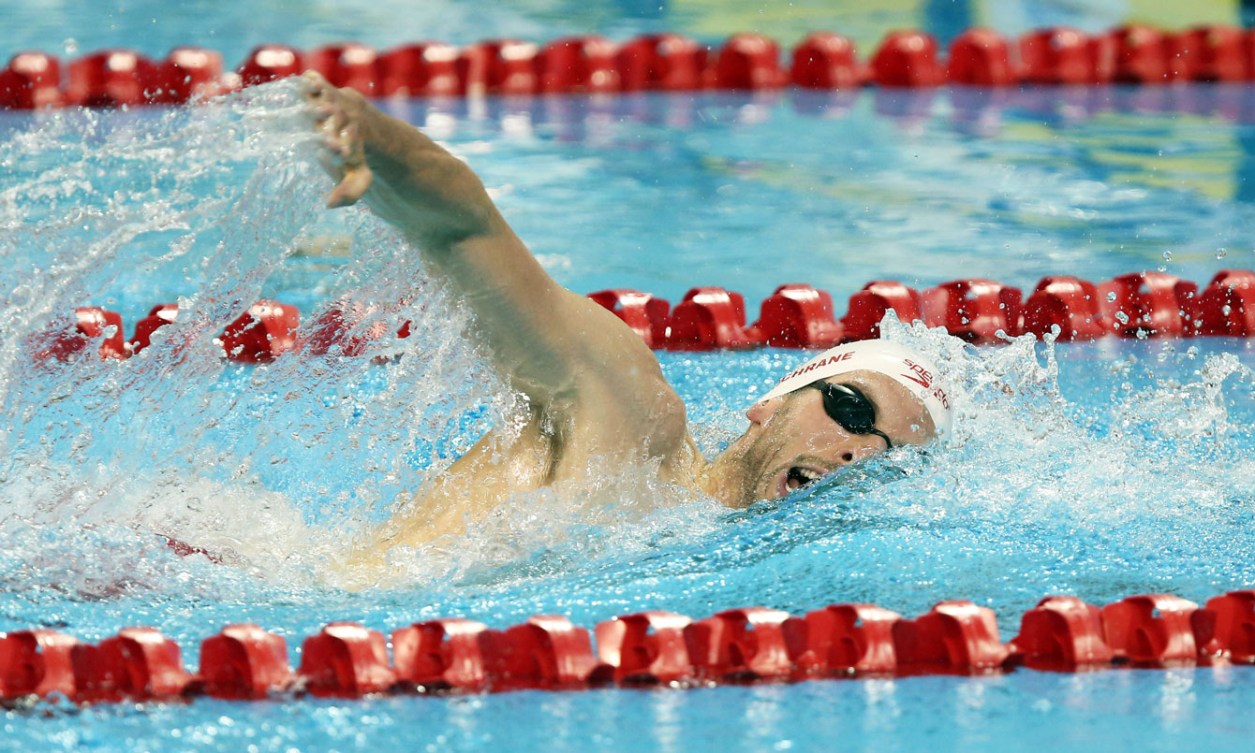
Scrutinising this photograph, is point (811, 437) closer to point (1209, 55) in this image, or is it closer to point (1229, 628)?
point (1229, 628)

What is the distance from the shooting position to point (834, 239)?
551 cm

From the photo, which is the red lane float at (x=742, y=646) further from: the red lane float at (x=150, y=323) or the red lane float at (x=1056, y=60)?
the red lane float at (x=1056, y=60)

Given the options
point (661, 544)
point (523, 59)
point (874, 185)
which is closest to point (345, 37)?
point (523, 59)

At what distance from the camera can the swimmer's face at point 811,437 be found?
10.2 feet

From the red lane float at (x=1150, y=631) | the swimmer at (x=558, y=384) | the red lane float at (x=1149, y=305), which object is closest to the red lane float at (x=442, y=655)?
the swimmer at (x=558, y=384)

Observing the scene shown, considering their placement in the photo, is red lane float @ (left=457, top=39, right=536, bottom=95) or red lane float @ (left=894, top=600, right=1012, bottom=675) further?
red lane float @ (left=457, top=39, right=536, bottom=95)

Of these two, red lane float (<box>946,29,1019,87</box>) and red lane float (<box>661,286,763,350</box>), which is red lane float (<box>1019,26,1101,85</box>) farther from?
red lane float (<box>661,286,763,350</box>)

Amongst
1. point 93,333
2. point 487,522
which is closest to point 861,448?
point 487,522

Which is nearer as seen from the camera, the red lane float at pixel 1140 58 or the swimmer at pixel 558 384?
the swimmer at pixel 558 384

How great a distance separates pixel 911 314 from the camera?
459 cm

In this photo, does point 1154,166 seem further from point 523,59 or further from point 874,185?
point 523,59

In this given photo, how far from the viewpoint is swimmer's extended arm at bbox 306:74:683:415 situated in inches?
92.1

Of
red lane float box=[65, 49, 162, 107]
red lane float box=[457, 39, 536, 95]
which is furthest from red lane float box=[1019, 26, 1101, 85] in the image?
red lane float box=[65, 49, 162, 107]

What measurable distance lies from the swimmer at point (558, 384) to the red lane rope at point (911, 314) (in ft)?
4.08
